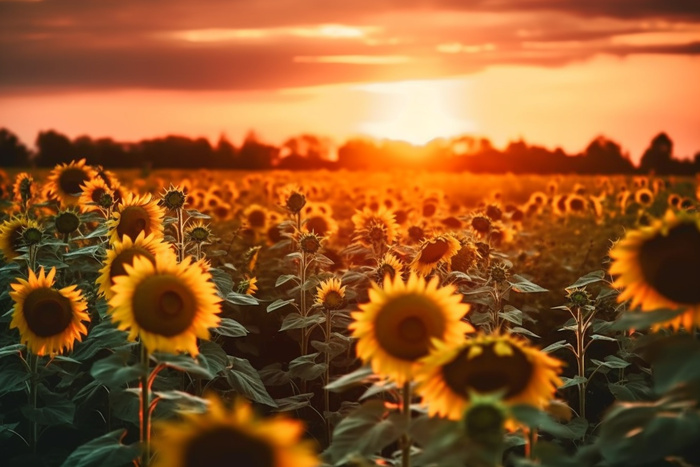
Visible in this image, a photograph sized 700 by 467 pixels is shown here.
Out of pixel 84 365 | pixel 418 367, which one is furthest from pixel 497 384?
pixel 84 365

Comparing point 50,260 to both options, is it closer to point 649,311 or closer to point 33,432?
point 33,432

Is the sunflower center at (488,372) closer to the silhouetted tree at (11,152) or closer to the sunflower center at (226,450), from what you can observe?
the sunflower center at (226,450)

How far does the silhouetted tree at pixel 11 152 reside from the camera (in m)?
34.4

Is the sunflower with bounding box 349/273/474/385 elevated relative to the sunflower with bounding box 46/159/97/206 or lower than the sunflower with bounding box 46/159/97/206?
lower

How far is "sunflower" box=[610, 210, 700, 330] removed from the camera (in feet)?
7.27

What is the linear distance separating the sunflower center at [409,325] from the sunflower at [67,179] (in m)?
4.33

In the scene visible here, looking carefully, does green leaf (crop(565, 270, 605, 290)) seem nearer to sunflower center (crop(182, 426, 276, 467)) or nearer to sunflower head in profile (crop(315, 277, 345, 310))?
sunflower head in profile (crop(315, 277, 345, 310))

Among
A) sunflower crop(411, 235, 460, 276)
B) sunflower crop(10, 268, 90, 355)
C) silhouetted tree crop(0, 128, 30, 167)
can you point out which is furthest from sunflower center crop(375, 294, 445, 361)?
silhouetted tree crop(0, 128, 30, 167)

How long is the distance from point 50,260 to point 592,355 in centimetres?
378

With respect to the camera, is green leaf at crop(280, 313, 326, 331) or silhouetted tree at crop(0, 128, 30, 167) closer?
green leaf at crop(280, 313, 326, 331)

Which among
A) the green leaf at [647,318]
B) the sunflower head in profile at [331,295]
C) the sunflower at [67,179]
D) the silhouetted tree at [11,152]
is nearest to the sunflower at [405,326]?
the green leaf at [647,318]

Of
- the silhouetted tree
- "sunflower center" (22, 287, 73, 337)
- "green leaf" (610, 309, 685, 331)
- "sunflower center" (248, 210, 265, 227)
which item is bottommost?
"green leaf" (610, 309, 685, 331)

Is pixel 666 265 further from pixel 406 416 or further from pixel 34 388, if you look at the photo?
pixel 34 388

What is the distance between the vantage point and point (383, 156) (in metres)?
44.1
